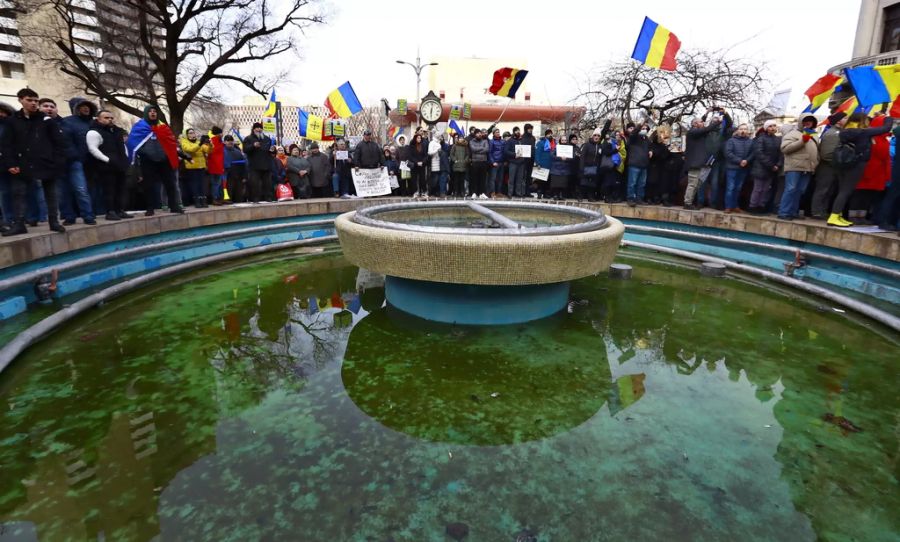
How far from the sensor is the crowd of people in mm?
5980

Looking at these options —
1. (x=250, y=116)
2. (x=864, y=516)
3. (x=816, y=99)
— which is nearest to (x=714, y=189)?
(x=816, y=99)

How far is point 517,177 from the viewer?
466 inches

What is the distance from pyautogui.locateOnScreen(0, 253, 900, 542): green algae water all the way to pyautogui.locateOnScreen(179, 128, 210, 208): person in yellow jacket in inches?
192

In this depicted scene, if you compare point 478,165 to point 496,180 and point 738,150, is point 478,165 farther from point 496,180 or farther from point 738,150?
point 738,150

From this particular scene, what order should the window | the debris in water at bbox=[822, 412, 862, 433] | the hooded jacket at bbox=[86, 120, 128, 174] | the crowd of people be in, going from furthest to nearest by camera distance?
1. the window
2. the hooded jacket at bbox=[86, 120, 128, 174]
3. the crowd of people
4. the debris in water at bbox=[822, 412, 862, 433]

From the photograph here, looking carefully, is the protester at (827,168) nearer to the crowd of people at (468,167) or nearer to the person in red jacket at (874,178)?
the crowd of people at (468,167)

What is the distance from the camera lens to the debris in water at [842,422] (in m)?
2.84

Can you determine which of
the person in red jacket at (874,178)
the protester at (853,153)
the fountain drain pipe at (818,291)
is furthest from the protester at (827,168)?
the fountain drain pipe at (818,291)

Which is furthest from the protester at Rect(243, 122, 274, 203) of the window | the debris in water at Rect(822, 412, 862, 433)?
the window

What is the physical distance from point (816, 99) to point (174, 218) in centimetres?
1264

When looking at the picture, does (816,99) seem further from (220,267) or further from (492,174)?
(220,267)

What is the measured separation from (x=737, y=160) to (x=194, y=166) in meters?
9.71

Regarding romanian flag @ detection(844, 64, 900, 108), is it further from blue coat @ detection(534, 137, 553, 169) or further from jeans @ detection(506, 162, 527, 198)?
jeans @ detection(506, 162, 527, 198)

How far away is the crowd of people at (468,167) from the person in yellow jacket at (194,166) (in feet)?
0.08
